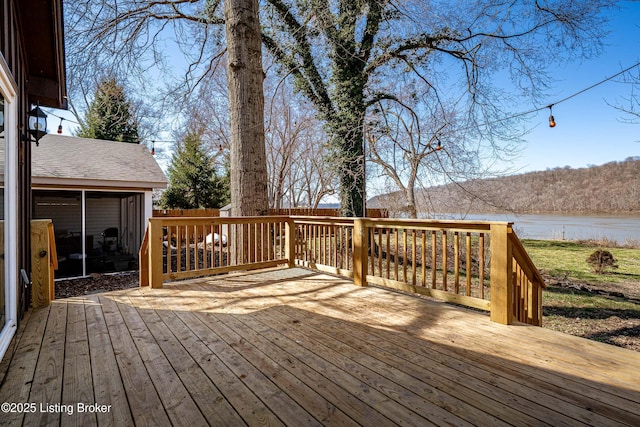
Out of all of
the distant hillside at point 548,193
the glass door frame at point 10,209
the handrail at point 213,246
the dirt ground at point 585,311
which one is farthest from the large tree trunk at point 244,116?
the distant hillside at point 548,193

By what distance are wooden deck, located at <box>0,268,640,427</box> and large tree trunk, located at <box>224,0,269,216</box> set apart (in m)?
2.46

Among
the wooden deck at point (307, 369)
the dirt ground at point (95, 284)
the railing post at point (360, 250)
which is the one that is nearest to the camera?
the wooden deck at point (307, 369)

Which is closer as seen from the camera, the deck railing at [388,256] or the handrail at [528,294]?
the deck railing at [388,256]

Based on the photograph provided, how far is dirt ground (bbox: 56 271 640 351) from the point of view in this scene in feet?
16.1

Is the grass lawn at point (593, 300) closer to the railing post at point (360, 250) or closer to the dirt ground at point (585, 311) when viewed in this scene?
the dirt ground at point (585, 311)

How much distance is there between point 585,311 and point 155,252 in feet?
24.2

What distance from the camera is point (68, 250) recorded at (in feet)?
27.0

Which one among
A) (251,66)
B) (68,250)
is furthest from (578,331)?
(68,250)

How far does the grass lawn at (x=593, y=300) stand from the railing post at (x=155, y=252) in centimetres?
605

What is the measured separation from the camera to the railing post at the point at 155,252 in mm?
3934

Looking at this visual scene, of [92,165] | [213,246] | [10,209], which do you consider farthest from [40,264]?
[92,165]

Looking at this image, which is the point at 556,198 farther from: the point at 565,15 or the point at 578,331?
the point at 578,331

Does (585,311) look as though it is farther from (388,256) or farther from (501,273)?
(501,273)

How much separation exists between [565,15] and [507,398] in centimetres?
768
